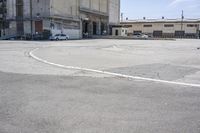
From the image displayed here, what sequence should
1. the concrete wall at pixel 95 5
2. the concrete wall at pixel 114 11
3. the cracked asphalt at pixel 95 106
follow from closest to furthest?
the cracked asphalt at pixel 95 106 < the concrete wall at pixel 95 5 < the concrete wall at pixel 114 11

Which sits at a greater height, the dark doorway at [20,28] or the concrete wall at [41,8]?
the concrete wall at [41,8]

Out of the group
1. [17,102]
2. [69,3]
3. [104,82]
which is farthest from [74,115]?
[69,3]

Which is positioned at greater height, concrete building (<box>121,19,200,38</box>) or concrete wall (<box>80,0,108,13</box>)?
concrete wall (<box>80,0,108,13</box>)

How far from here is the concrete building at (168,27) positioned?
108m

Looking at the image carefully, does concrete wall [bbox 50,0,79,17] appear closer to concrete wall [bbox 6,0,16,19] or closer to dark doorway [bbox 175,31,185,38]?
concrete wall [bbox 6,0,16,19]

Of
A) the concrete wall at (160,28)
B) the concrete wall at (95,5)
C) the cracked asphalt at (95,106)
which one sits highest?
the concrete wall at (95,5)

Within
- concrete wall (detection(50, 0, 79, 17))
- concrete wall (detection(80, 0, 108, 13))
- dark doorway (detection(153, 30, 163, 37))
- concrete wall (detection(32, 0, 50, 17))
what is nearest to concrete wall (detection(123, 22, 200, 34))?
dark doorway (detection(153, 30, 163, 37))

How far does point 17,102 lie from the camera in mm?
7195

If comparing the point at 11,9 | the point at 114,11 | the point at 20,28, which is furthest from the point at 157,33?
the point at 11,9

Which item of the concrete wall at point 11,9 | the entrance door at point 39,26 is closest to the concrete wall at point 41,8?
the entrance door at point 39,26

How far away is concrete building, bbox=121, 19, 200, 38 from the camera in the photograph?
108062mm

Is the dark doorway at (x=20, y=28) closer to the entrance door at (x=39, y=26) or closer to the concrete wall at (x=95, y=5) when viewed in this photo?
the entrance door at (x=39, y=26)

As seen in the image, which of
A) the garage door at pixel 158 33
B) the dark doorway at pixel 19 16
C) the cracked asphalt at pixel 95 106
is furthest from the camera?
the garage door at pixel 158 33

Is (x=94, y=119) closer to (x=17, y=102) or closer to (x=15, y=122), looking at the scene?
(x=15, y=122)
